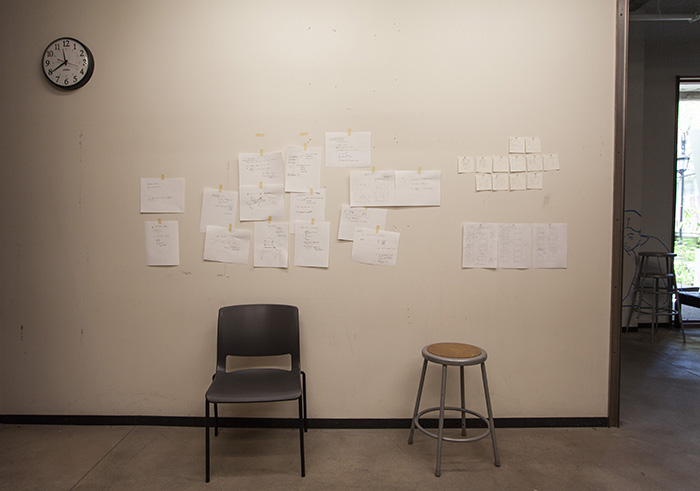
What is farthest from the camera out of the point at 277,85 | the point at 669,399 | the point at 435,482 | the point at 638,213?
the point at 638,213

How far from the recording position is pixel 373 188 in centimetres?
249

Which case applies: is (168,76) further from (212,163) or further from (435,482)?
(435,482)

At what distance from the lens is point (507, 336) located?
8.31ft

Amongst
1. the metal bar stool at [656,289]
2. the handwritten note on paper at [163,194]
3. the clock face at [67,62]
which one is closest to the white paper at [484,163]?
the handwritten note on paper at [163,194]

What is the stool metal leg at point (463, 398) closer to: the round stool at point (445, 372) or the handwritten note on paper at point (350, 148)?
the round stool at point (445, 372)

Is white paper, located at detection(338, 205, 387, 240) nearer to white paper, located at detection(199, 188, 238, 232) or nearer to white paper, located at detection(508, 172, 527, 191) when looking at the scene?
white paper, located at detection(199, 188, 238, 232)

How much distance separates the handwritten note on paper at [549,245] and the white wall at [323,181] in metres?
0.08

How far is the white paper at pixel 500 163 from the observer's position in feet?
8.14

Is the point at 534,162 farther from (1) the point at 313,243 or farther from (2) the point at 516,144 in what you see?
(1) the point at 313,243

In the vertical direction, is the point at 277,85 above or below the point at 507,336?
above

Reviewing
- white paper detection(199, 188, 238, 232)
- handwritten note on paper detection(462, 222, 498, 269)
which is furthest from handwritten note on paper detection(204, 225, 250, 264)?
handwritten note on paper detection(462, 222, 498, 269)

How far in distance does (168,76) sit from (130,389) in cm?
187

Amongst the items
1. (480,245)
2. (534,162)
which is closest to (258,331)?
(480,245)

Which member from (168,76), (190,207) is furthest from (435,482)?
(168,76)
